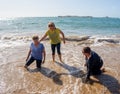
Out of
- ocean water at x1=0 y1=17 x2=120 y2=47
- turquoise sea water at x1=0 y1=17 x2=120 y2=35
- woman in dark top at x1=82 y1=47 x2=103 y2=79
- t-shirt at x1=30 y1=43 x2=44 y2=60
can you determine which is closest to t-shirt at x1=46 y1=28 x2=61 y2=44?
t-shirt at x1=30 y1=43 x2=44 y2=60

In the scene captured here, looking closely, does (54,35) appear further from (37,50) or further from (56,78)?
(56,78)

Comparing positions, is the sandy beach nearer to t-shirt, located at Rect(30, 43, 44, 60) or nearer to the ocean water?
t-shirt, located at Rect(30, 43, 44, 60)

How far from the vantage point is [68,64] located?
28.4 ft

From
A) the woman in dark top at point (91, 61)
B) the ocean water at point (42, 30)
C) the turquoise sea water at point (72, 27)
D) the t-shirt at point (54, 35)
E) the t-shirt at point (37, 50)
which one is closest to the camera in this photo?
the woman in dark top at point (91, 61)

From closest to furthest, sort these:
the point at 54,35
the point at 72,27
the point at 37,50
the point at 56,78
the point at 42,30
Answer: the point at 56,78 → the point at 37,50 → the point at 54,35 → the point at 42,30 → the point at 72,27

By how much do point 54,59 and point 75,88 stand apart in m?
3.08

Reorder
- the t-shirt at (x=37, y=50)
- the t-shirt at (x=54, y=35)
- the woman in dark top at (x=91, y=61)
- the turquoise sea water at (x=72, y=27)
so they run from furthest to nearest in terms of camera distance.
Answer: the turquoise sea water at (x=72, y=27) → the t-shirt at (x=54, y=35) → the t-shirt at (x=37, y=50) → the woman in dark top at (x=91, y=61)

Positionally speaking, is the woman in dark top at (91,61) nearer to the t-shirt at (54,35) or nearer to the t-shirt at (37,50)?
the t-shirt at (37,50)

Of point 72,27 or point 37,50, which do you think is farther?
point 72,27

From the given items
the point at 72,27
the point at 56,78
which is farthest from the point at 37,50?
the point at 72,27

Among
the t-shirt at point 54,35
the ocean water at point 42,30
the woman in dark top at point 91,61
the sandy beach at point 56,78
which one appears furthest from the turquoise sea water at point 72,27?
the woman in dark top at point 91,61

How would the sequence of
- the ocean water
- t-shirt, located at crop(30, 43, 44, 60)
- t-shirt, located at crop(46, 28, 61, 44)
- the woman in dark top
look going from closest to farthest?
the woman in dark top, t-shirt, located at crop(30, 43, 44, 60), t-shirt, located at crop(46, 28, 61, 44), the ocean water

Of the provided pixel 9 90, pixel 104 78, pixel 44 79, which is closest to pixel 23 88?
pixel 9 90

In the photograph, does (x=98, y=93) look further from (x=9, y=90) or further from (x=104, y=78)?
(x=9, y=90)
